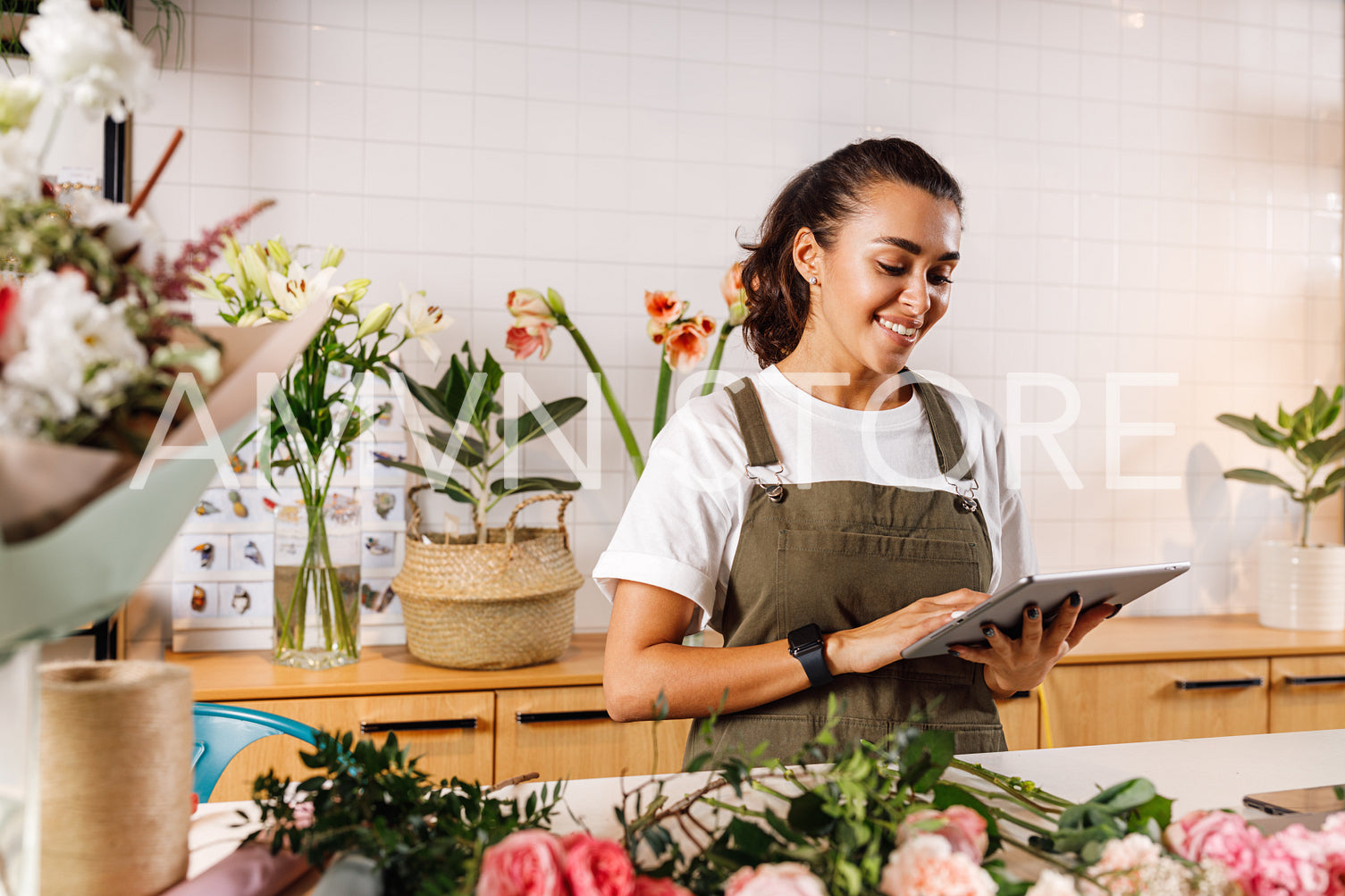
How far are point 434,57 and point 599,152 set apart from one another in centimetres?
48

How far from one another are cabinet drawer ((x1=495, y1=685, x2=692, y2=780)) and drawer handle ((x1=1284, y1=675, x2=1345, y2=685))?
157cm

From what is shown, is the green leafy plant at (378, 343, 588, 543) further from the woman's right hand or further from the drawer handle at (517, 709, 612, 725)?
the woman's right hand

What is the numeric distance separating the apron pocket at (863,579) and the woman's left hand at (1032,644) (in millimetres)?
90

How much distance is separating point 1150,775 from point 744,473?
0.62 meters

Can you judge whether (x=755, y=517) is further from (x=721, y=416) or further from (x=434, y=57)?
(x=434, y=57)

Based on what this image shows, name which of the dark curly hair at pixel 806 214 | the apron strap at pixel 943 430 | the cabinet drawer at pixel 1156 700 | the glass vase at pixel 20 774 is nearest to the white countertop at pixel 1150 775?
the glass vase at pixel 20 774

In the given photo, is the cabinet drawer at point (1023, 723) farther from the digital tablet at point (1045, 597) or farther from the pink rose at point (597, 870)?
the pink rose at point (597, 870)

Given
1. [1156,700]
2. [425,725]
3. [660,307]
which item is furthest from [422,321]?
[1156,700]

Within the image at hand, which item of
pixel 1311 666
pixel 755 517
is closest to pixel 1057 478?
pixel 1311 666

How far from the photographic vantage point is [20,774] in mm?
533

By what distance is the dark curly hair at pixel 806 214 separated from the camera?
1.43 m

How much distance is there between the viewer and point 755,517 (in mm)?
1364

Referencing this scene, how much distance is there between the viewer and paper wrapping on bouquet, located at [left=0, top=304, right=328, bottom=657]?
46 centimetres

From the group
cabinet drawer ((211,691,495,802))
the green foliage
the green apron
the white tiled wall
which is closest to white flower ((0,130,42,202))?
the green foliage
